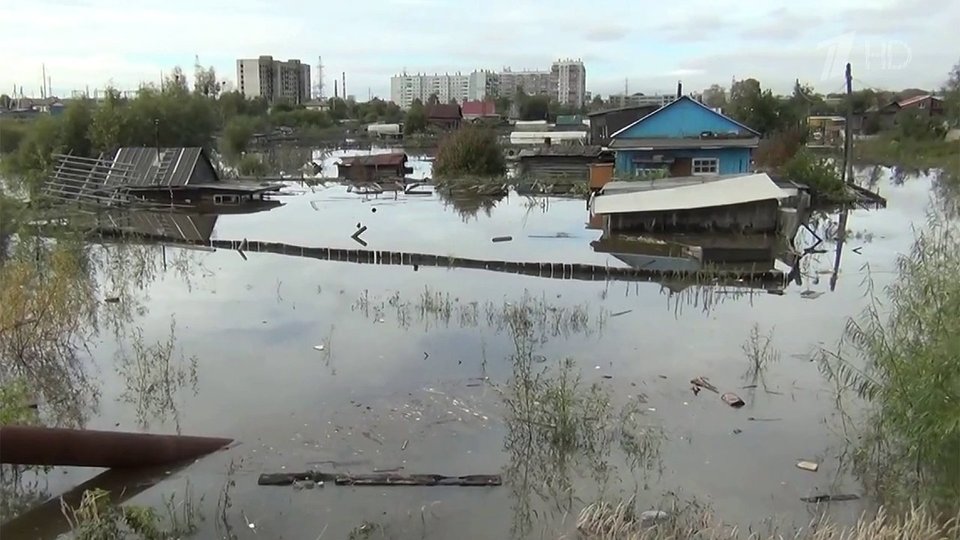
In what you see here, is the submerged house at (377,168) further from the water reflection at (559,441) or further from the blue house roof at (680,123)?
the water reflection at (559,441)

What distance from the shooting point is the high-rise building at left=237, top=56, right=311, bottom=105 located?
209 ft

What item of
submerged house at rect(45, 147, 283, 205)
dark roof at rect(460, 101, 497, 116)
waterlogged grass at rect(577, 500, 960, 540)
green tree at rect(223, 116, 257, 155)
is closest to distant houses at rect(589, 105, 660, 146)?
submerged house at rect(45, 147, 283, 205)

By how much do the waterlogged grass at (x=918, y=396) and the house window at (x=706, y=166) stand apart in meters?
14.4

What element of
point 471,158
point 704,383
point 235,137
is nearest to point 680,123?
point 471,158

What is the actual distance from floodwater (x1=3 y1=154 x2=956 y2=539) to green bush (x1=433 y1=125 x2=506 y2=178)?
13.3 meters

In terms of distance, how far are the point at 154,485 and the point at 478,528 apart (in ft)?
6.47

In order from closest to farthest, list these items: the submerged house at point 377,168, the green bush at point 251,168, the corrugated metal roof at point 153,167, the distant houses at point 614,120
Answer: the corrugated metal roof at point 153,167, the green bush at point 251,168, the submerged house at point 377,168, the distant houses at point 614,120

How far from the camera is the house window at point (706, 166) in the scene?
19578 mm

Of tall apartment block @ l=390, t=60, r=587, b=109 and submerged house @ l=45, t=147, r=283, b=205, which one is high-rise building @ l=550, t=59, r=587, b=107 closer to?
tall apartment block @ l=390, t=60, r=587, b=109

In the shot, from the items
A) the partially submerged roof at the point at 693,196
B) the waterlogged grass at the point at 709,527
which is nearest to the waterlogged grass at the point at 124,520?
the waterlogged grass at the point at 709,527

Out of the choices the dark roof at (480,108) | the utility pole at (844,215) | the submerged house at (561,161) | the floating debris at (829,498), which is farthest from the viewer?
the dark roof at (480,108)

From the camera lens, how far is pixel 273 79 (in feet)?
218

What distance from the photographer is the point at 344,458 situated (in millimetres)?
5180

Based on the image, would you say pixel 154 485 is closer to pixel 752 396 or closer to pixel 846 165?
pixel 752 396
